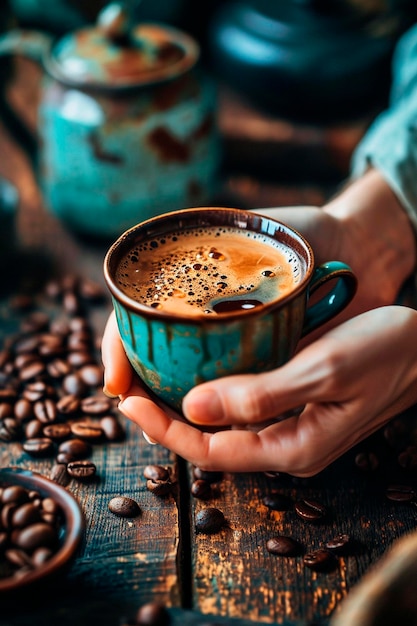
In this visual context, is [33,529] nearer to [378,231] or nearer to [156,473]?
[156,473]

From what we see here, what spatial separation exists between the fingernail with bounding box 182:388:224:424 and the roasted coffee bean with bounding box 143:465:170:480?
0.21 m

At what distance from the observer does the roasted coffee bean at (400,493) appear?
3.30 feet

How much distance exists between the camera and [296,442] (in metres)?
0.96

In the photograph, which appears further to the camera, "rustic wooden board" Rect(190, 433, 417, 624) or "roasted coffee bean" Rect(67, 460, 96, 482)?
"roasted coffee bean" Rect(67, 460, 96, 482)

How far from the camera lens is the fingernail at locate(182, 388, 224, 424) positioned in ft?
2.84

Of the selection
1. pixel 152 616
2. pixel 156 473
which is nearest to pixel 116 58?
pixel 156 473

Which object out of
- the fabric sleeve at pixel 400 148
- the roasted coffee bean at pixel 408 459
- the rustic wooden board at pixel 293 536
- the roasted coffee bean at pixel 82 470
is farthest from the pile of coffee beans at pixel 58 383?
the fabric sleeve at pixel 400 148

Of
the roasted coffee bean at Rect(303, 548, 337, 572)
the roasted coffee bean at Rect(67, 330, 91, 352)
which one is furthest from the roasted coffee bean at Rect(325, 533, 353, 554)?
the roasted coffee bean at Rect(67, 330, 91, 352)

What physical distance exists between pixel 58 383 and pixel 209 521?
1.47 ft

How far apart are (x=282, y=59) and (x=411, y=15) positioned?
0.51m

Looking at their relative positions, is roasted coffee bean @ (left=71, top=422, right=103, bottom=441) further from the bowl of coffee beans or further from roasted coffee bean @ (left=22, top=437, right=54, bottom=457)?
the bowl of coffee beans

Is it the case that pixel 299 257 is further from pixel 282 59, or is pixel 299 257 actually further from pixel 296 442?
pixel 282 59

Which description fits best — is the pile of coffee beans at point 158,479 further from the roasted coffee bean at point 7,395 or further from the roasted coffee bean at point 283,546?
the roasted coffee bean at point 7,395

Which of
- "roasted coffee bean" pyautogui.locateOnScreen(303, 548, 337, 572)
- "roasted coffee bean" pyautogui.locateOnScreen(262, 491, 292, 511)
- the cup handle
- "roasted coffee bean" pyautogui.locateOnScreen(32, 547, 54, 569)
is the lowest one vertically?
"roasted coffee bean" pyautogui.locateOnScreen(32, 547, 54, 569)
